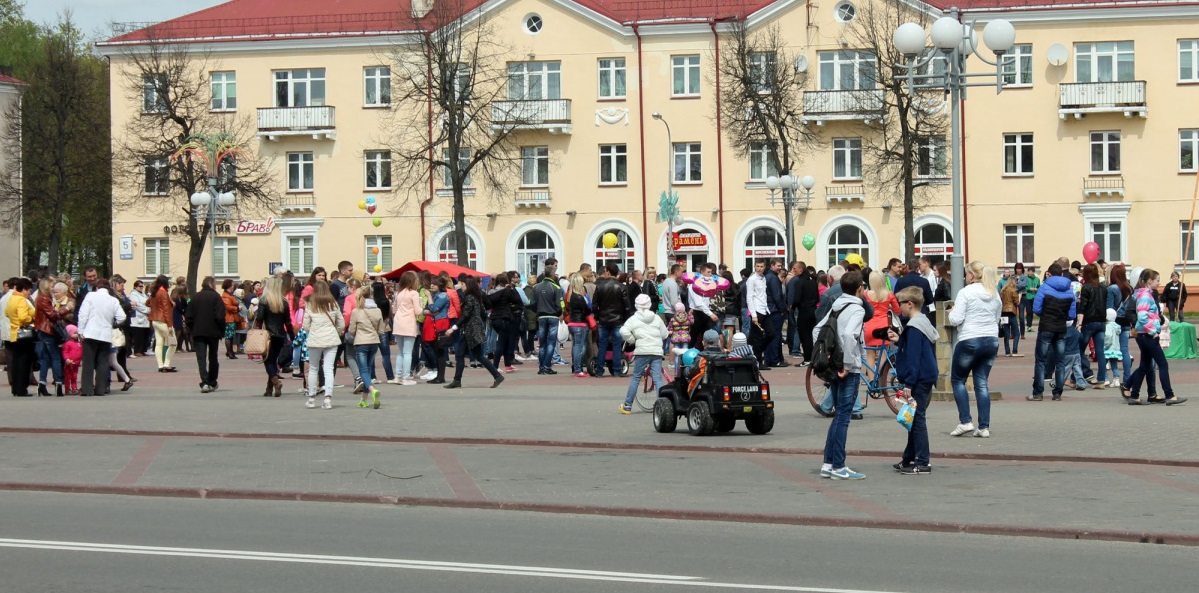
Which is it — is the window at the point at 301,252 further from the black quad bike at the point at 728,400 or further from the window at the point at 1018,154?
the black quad bike at the point at 728,400

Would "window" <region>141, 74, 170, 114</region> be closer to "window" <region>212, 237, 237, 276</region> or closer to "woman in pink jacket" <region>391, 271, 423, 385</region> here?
"window" <region>212, 237, 237, 276</region>

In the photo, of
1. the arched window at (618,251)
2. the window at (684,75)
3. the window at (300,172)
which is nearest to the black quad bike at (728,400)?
the arched window at (618,251)

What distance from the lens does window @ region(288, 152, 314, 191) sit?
60.7 metres

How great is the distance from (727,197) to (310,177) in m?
17.2

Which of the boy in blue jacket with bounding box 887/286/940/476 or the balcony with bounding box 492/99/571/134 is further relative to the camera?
the balcony with bounding box 492/99/571/134

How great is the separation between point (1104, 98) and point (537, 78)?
21.4 m

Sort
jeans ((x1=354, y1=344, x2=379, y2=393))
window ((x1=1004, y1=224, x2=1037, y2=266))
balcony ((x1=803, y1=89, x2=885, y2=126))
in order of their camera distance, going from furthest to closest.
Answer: window ((x1=1004, y1=224, x2=1037, y2=266))
balcony ((x1=803, y1=89, x2=885, y2=126))
jeans ((x1=354, y1=344, x2=379, y2=393))

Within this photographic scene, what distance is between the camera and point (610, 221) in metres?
58.1

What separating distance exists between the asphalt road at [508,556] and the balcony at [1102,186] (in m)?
47.6

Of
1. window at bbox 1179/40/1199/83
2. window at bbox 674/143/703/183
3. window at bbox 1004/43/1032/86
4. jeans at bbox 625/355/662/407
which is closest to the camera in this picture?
jeans at bbox 625/355/662/407

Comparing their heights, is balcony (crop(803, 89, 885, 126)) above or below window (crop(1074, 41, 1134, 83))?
below

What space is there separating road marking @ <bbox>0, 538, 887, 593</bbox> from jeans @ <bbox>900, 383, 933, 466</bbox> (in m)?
4.67

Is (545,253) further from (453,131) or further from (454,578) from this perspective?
(454,578)

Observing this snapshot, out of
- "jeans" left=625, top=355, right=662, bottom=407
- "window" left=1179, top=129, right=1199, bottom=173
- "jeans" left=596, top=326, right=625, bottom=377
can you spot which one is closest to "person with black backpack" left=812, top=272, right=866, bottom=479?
"jeans" left=625, top=355, right=662, bottom=407
